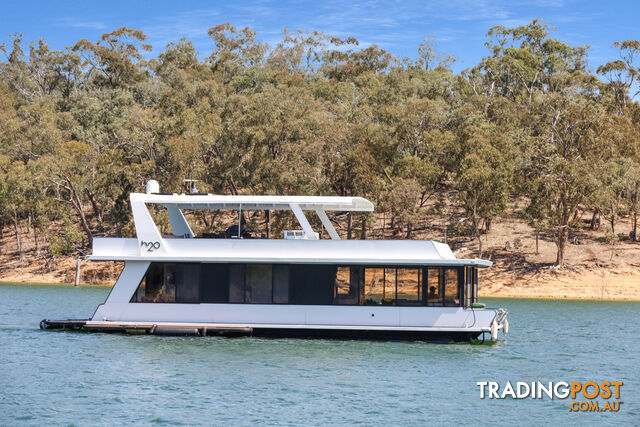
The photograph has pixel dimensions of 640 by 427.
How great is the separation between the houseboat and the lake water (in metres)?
0.61

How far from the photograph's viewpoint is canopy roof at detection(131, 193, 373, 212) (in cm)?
2406

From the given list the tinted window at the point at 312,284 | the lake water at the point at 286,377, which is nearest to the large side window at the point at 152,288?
the lake water at the point at 286,377

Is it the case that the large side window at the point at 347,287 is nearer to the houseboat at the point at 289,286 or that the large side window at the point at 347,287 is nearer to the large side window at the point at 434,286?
the houseboat at the point at 289,286

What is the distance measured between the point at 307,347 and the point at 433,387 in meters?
4.97

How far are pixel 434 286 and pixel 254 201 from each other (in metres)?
5.67

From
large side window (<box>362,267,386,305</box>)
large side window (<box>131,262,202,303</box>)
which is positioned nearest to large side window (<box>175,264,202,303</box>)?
large side window (<box>131,262,202,303</box>)

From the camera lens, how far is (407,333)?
23.3 m

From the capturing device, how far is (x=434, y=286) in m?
23.4

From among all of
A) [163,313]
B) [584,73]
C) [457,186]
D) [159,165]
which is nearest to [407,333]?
[163,313]

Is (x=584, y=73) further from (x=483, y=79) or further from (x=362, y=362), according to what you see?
(x=362, y=362)

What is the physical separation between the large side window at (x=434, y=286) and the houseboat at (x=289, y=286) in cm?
3

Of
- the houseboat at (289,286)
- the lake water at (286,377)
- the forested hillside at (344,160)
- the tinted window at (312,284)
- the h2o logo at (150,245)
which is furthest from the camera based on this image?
the forested hillside at (344,160)

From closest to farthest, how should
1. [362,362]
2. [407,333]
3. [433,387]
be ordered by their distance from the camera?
[433,387]
[362,362]
[407,333]

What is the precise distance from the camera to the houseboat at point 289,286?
2333cm
